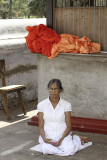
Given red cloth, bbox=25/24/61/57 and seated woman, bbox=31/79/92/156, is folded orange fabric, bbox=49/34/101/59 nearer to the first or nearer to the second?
red cloth, bbox=25/24/61/57

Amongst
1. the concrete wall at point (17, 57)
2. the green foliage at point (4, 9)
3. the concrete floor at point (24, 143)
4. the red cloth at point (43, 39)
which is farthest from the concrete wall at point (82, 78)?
the green foliage at point (4, 9)

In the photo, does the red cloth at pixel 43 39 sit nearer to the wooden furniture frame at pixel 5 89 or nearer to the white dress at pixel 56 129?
the white dress at pixel 56 129

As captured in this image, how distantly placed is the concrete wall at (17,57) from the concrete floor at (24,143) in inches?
52.7

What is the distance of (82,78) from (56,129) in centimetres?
123

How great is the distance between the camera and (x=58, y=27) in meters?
6.11

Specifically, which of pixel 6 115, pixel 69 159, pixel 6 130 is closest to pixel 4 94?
pixel 6 115

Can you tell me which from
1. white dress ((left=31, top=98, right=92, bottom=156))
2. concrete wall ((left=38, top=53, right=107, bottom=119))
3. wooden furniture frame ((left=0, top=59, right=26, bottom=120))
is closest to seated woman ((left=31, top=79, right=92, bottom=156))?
white dress ((left=31, top=98, right=92, bottom=156))

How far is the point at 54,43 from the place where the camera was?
19.0 feet

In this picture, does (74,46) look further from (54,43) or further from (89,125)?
(89,125)

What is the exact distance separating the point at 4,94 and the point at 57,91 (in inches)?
93.2

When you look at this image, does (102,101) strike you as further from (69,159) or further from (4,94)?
(4,94)

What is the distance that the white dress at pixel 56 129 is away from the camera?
4.82m

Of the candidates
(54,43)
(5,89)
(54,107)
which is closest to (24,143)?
(54,107)

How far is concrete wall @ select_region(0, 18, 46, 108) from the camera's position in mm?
7488
